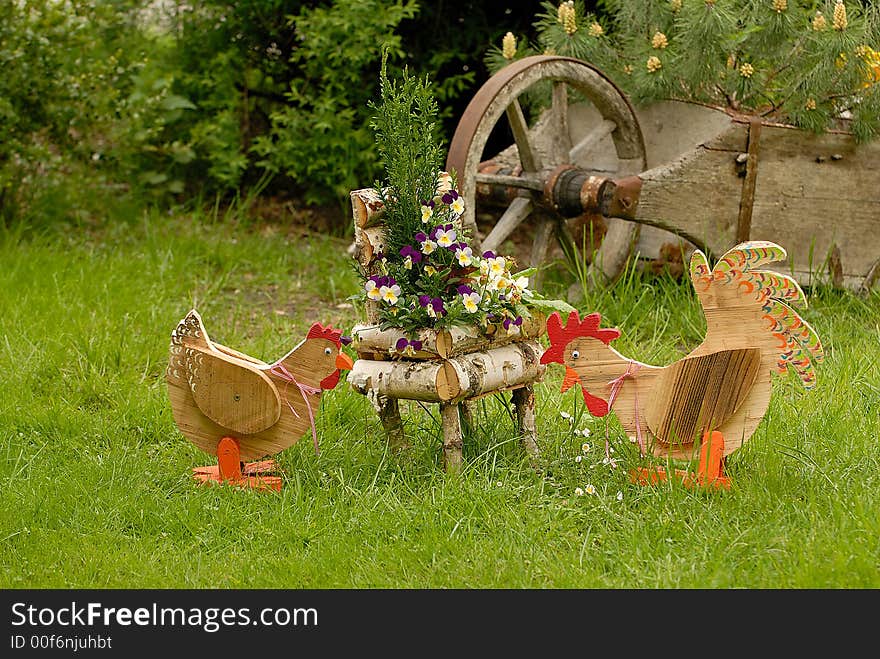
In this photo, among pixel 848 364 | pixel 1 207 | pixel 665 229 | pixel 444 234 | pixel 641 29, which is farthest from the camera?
pixel 1 207

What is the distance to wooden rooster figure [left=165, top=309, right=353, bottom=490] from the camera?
10.5 ft

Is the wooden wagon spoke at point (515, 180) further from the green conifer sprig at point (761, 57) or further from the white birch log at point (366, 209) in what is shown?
the white birch log at point (366, 209)

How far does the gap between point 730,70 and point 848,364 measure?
1574mm

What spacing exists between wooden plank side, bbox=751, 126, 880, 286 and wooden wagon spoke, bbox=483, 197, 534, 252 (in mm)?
1005

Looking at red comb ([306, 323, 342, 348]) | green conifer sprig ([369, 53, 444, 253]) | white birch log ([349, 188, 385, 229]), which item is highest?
green conifer sprig ([369, 53, 444, 253])

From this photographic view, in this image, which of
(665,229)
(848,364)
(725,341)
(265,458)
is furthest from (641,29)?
(265,458)

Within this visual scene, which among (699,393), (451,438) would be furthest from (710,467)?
(451,438)

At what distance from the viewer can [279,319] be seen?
17.0 feet

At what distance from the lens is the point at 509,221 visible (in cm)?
494

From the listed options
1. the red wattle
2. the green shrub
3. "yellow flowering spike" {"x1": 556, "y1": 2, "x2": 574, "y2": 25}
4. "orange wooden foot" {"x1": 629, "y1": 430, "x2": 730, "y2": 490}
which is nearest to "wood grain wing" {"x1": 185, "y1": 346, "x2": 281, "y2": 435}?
the red wattle

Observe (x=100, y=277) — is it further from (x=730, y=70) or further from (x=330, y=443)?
(x=730, y=70)

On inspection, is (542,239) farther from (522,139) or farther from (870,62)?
(870,62)

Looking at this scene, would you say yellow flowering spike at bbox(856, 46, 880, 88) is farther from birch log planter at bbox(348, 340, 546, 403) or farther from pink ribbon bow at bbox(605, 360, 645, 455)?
birch log planter at bbox(348, 340, 546, 403)

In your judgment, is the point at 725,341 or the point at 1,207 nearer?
the point at 725,341
